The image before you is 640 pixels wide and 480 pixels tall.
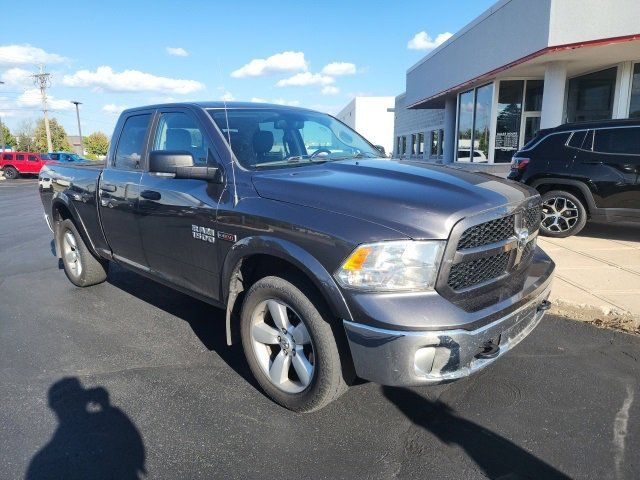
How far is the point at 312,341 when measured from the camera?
270 centimetres

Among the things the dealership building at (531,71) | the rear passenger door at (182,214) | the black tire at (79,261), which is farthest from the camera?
the dealership building at (531,71)

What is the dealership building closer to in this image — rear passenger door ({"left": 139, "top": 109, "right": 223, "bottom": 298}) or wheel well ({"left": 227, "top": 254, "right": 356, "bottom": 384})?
rear passenger door ({"left": 139, "top": 109, "right": 223, "bottom": 298})

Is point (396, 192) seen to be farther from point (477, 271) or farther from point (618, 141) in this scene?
point (618, 141)

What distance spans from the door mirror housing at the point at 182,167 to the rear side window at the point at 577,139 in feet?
20.3

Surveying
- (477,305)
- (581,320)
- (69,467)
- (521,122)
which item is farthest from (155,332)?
(521,122)

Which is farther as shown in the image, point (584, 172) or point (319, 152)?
point (584, 172)

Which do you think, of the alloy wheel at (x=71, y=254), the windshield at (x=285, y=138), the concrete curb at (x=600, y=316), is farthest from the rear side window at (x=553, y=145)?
the alloy wheel at (x=71, y=254)

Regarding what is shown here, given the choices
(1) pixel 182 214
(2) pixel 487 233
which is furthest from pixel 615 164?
(1) pixel 182 214

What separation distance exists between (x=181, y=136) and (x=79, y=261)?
2577 mm

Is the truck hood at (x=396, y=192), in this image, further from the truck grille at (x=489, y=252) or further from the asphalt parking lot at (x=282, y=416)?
the asphalt parking lot at (x=282, y=416)

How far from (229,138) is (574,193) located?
602cm

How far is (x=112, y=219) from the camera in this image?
14.5ft

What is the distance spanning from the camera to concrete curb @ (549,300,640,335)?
13.9 ft

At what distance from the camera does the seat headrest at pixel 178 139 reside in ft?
12.3
